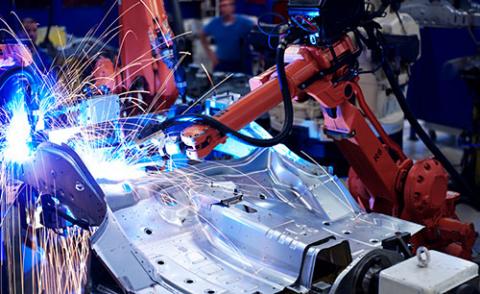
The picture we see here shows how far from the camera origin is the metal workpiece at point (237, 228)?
9.89 feet

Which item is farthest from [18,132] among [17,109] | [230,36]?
[230,36]

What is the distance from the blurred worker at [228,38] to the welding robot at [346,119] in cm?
509

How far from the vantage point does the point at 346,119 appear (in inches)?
158

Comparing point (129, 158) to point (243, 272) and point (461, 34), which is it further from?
point (461, 34)

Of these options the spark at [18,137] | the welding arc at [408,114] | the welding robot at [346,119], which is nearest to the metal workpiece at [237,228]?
the welding robot at [346,119]

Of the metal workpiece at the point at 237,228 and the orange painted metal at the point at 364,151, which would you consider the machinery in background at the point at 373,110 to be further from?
the metal workpiece at the point at 237,228

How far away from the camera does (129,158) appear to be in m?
3.85

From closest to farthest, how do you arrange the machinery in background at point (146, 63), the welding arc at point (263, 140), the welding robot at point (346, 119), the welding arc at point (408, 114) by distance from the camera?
1. the welding arc at point (263, 140)
2. the welding robot at point (346, 119)
3. the welding arc at point (408, 114)
4. the machinery in background at point (146, 63)

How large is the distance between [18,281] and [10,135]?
0.90 m

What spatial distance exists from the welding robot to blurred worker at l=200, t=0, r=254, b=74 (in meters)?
5.09

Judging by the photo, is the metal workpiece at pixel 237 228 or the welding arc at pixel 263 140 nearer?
the metal workpiece at pixel 237 228

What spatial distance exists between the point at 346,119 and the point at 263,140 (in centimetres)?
81

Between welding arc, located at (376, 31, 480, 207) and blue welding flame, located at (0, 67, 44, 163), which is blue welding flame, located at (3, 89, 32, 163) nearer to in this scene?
blue welding flame, located at (0, 67, 44, 163)

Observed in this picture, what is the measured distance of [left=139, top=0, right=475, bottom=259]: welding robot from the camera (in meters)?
3.50
